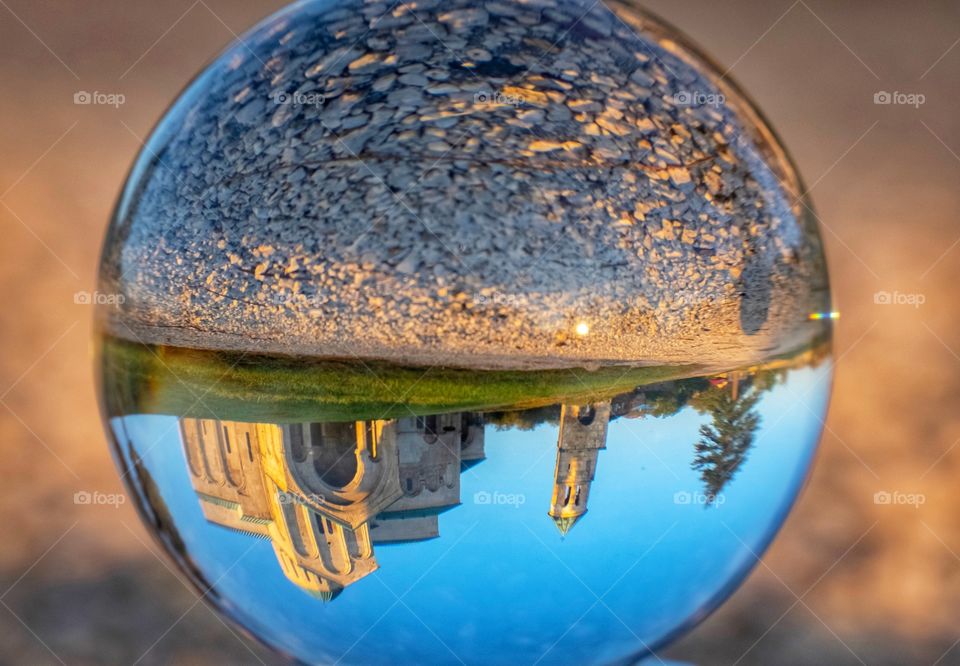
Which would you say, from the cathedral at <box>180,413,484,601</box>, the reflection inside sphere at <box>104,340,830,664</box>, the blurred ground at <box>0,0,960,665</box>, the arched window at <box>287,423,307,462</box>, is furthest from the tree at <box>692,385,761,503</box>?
the blurred ground at <box>0,0,960,665</box>

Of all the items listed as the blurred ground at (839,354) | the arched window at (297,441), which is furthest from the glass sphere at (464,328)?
the blurred ground at (839,354)

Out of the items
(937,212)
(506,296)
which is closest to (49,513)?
(506,296)

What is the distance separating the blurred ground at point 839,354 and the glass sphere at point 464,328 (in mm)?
1227

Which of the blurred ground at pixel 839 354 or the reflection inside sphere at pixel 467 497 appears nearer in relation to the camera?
the reflection inside sphere at pixel 467 497

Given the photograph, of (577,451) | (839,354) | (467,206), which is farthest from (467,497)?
(839,354)

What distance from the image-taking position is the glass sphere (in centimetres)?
76

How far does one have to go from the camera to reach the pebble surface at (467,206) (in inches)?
29.8

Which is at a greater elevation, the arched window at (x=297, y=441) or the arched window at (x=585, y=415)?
the arched window at (x=585, y=415)

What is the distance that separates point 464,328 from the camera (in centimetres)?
75

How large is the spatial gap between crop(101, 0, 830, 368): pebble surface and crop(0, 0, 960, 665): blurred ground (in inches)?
51.0

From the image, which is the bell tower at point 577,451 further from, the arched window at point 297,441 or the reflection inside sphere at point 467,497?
the arched window at point 297,441

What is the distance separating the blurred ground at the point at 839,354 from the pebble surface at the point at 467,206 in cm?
130

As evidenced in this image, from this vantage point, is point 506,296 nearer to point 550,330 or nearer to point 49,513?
point 550,330

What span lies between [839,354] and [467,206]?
1.79m
